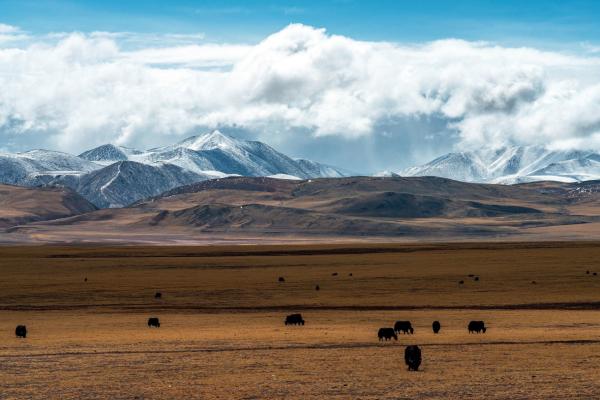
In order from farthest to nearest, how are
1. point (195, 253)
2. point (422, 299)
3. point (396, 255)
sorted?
point (195, 253)
point (396, 255)
point (422, 299)

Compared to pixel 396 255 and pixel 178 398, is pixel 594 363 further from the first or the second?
pixel 396 255

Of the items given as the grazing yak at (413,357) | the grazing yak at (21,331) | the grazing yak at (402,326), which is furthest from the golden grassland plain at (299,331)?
the grazing yak at (402,326)

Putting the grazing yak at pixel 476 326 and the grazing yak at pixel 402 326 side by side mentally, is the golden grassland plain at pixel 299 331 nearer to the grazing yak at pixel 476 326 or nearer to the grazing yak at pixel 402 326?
the grazing yak at pixel 476 326

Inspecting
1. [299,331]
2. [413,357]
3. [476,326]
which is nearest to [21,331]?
[299,331]

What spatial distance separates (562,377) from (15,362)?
2048 centimetres

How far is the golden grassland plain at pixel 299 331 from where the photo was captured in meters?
28.0

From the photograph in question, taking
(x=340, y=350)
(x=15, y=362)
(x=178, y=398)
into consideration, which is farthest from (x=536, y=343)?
(x=15, y=362)

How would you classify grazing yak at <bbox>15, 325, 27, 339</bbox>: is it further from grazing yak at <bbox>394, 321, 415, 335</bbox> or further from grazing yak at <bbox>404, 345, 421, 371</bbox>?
grazing yak at <bbox>404, 345, 421, 371</bbox>

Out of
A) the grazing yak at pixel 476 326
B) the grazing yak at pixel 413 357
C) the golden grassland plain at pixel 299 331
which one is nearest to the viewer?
the golden grassland plain at pixel 299 331

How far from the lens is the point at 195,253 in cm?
15188

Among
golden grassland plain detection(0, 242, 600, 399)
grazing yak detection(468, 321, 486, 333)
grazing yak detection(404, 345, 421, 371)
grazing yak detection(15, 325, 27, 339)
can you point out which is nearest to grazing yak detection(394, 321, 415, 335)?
golden grassland plain detection(0, 242, 600, 399)

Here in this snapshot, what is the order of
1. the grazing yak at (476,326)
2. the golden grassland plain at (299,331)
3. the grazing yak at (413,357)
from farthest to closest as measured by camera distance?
the grazing yak at (476,326)
the grazing yak at (413,357)
the golden grassland plain at (299,331)

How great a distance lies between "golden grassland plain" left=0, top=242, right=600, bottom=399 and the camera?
28.0 meters

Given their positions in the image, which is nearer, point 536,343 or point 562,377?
point 562,377
